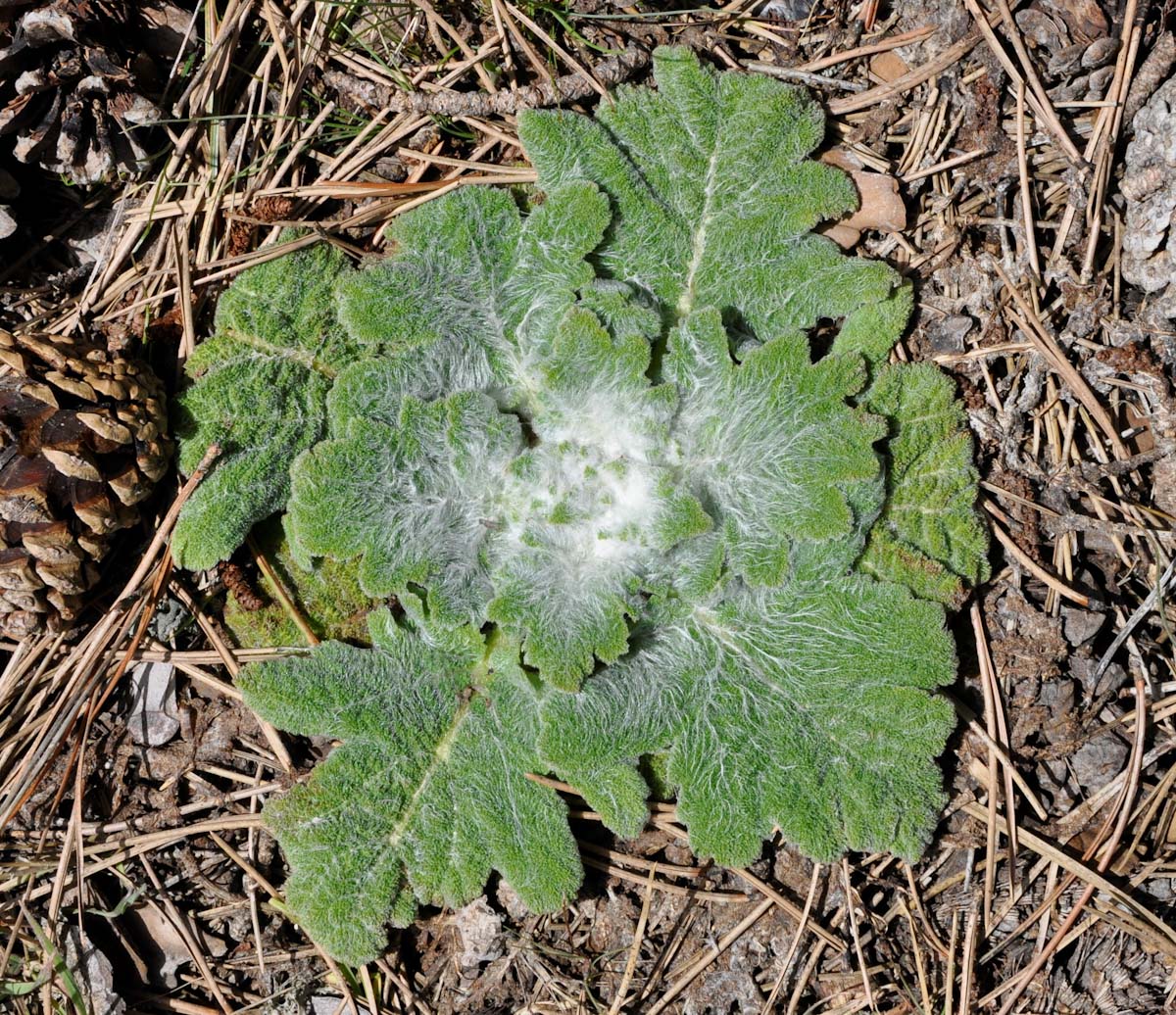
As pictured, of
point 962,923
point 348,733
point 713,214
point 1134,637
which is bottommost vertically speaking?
point 962,923

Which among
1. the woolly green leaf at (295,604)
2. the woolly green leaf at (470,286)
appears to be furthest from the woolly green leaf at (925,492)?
the woolly green leaf at (295,604)

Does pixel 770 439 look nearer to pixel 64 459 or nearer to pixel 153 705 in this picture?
pixel 64 459

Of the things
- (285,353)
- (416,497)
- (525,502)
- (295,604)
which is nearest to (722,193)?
(525,502)

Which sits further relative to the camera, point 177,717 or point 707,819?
point 177,717

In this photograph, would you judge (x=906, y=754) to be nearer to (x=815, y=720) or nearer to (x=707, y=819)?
(x=815, y=720)

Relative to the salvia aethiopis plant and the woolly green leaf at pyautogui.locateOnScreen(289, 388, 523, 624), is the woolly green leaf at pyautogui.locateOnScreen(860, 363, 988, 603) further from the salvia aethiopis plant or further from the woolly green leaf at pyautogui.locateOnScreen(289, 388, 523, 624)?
the woolly green leaf at pyautogui.locateOnScreen(289, 388, 523, 624)

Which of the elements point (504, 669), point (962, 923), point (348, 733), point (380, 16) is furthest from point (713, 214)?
point (962, 923)
